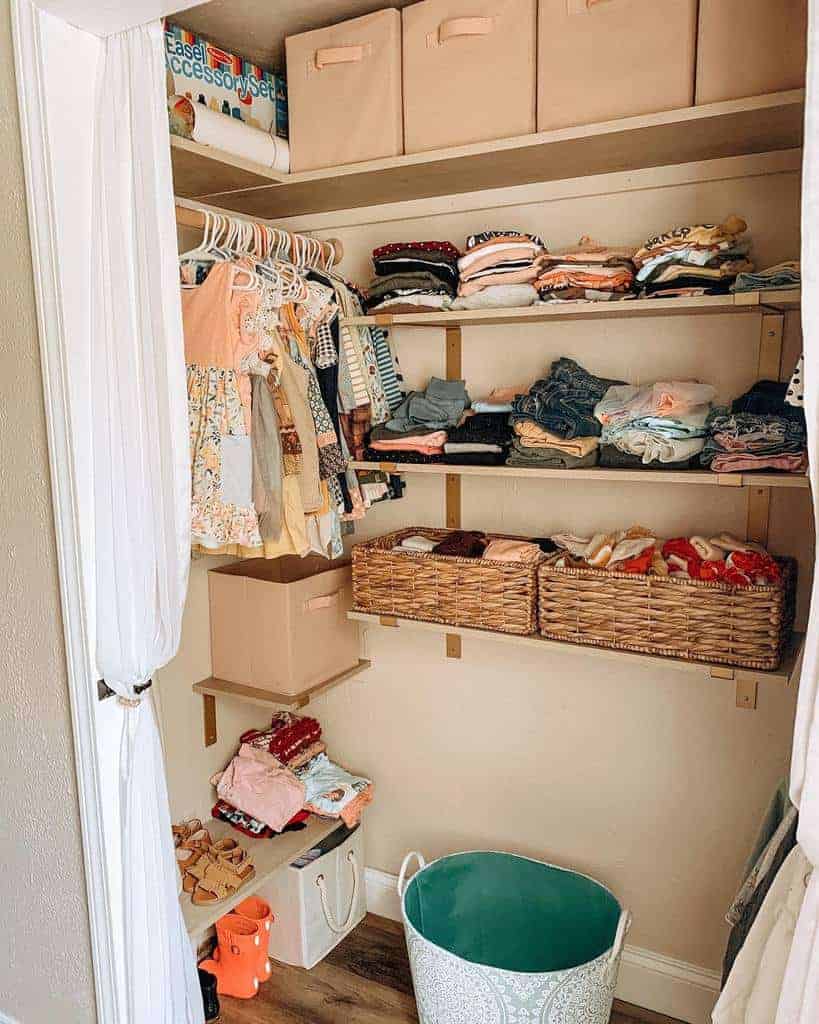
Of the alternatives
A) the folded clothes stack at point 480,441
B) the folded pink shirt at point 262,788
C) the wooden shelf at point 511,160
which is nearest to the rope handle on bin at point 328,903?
the folded pink shirt at point 262,788

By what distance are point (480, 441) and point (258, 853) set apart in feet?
4.34

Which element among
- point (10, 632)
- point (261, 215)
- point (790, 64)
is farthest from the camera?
point (261, 215)

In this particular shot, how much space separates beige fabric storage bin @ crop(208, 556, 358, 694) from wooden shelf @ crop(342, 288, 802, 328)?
776 millimetres

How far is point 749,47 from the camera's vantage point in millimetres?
1665

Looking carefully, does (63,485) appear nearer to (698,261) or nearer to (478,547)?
(478,547)

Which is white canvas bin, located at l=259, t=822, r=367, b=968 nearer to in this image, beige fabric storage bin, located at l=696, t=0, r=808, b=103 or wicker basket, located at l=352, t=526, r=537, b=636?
wicker basket, located at l=352, t=526, r=537, b=636

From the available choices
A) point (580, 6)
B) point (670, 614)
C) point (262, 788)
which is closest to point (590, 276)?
point (580, 6)

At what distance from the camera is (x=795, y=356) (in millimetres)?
1937

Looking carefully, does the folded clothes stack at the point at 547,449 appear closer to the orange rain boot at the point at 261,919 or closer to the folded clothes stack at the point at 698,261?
the folded clothes stack at the point at 698,261

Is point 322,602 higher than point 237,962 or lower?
higher

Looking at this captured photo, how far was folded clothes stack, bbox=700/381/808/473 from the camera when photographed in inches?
68.1

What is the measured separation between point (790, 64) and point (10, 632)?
2.00 metres

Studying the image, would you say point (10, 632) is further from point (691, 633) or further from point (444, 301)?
point (691, 633)

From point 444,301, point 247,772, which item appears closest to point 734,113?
point 444,301
